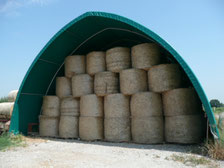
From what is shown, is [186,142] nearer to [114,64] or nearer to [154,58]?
[154,58]

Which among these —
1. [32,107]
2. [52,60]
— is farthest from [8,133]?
[52,60]

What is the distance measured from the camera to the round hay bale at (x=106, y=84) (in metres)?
6.75

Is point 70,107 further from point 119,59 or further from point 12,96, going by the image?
point 12,96

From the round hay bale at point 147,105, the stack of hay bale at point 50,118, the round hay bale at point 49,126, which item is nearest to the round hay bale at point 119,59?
the round hay bale at point 147,105

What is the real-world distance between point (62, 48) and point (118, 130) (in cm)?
396

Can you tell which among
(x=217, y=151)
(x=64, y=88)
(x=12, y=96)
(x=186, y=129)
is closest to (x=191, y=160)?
(x=217, y=151)

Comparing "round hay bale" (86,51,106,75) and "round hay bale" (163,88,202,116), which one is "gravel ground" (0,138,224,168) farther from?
"round hay bale" (86,51,106,75)

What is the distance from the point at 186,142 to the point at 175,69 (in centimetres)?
202

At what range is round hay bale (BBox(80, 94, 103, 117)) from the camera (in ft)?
22.3

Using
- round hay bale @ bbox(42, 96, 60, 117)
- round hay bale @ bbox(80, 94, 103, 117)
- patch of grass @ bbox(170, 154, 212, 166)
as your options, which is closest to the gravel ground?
patch of grass @ bbox(170, 154, 212, 166)

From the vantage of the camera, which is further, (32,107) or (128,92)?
(32,107)

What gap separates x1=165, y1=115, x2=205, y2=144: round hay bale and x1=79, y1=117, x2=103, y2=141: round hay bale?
2.18m

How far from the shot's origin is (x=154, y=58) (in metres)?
6.39

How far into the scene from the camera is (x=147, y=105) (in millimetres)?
5973
